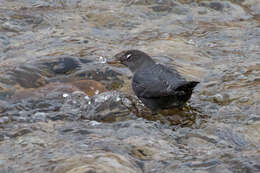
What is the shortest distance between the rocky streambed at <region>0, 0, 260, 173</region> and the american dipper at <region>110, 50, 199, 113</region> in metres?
0.21

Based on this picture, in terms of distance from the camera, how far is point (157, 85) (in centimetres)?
592

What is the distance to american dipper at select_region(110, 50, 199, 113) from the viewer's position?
551 centimetres

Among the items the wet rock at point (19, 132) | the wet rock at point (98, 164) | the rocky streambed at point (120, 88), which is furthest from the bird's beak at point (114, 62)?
the wet rock at point (98, 164)

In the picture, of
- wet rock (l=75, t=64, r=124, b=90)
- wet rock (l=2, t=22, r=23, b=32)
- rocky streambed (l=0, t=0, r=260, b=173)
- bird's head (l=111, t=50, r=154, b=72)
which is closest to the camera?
rocky streambed (l=0, t=0, r=260, b=173)

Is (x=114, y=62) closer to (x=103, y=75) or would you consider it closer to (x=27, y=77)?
(x=103, y=75)

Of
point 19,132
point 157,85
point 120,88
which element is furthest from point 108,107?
point 19,132

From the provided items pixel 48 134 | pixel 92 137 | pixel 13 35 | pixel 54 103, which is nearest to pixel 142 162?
pixel 92 137

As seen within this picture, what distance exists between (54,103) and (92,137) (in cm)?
138

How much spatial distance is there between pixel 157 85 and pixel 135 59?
108cm

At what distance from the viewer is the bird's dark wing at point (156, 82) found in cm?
562

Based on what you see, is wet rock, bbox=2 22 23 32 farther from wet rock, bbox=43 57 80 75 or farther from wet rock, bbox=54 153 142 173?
wet rock, bbox=54 153 142 173

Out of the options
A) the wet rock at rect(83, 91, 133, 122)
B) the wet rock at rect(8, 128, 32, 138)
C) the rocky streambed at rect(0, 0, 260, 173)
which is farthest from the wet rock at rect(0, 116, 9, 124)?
the wet rock at rect(83, 91, 133, 122)

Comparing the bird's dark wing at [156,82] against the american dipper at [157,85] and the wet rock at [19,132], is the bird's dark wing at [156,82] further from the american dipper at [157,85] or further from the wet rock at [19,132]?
the wet rock at [19,132]

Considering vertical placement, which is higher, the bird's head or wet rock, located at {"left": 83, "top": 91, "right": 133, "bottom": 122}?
the bird's head
